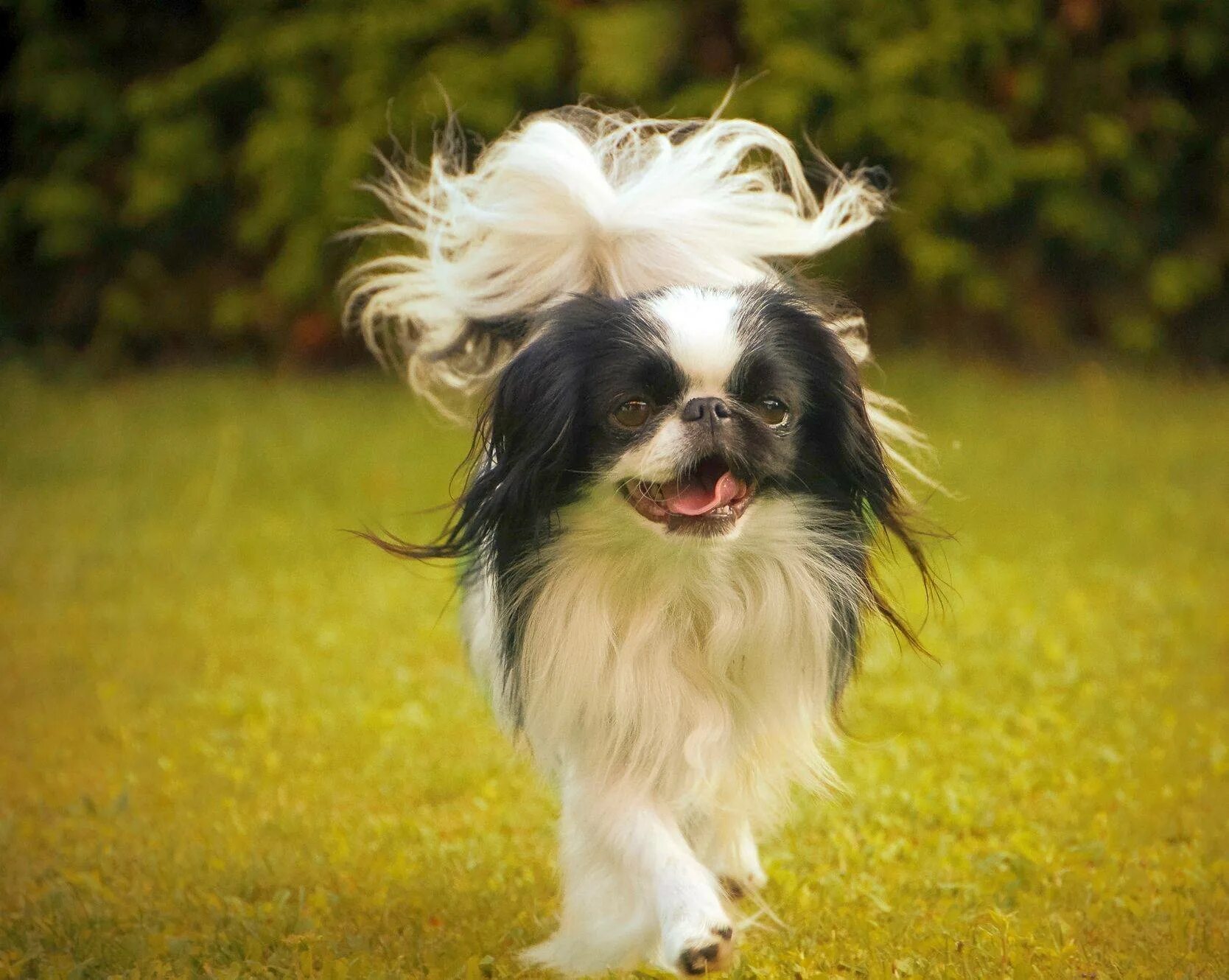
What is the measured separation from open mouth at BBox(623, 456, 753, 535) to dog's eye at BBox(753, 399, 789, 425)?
4.9 inches

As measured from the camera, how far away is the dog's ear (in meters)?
2.96

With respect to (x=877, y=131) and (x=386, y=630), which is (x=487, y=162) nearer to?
(x=386, y=630)

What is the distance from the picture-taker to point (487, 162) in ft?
12.4

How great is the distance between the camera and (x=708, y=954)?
108 inches

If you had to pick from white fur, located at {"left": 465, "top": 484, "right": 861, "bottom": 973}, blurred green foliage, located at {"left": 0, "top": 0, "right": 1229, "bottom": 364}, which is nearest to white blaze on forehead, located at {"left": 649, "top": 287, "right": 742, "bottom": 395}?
white fur, located at {"left": 465, "top": 484, "right": 861, "bottom": 973}

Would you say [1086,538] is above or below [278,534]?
above

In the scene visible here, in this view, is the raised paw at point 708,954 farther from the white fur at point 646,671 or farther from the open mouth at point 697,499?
the open mouth at point 697,499

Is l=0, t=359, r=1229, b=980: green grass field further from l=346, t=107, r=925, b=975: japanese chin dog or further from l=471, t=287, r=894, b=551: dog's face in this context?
l=471, t=287, r=894, b=551: dog's face

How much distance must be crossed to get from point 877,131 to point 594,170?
6.38 meters

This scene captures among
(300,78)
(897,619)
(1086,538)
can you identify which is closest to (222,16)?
(300,78)

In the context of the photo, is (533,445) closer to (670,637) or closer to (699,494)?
(699,494)

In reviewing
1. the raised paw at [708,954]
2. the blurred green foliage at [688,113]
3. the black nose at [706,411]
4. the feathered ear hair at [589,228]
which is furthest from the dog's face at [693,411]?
the blurred green foliage at [688,113]

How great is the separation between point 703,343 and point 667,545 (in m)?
0.39

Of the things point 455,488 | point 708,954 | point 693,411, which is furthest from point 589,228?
point 455,488
